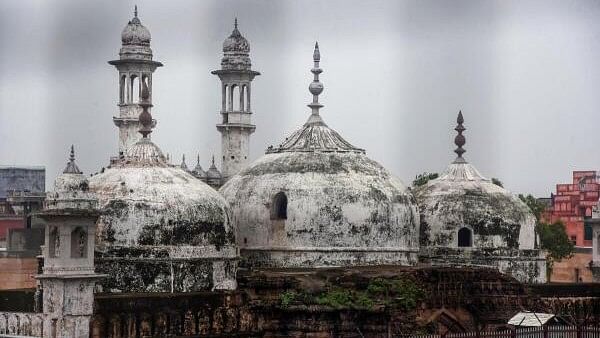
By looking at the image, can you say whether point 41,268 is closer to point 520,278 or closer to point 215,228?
point 215,228

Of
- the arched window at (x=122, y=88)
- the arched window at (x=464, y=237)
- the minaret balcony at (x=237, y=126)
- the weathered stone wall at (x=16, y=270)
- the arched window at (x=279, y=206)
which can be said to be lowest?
the weathered stone wall at (x=16, y=270)

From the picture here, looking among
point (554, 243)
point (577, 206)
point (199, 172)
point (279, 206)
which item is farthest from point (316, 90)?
point (577, 206)

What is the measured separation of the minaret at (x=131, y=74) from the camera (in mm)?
43312

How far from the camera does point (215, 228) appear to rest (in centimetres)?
3447

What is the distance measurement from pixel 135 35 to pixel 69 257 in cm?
1379

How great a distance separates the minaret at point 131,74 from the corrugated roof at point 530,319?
14.1 metres

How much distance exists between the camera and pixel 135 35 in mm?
43719

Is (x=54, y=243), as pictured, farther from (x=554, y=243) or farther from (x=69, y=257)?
(x=554, y=243)

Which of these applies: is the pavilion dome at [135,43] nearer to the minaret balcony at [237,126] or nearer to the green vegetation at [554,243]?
the minaret balcony at [237,126]

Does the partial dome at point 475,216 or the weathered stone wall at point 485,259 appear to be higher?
the partial dome at point 475,216

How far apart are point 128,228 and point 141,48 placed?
1126 centimetres

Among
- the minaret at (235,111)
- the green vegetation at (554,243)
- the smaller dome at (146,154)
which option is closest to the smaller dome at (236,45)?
the minaret at (235,111)

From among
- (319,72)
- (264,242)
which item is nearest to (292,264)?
(264,242)

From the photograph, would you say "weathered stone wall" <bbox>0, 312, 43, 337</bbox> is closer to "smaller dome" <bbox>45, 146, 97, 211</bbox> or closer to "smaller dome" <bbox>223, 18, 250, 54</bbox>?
"smaller dome" <bbox>45, 146, 97, 211</bbox>
